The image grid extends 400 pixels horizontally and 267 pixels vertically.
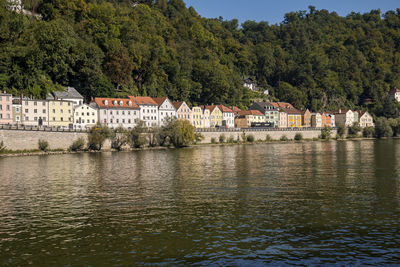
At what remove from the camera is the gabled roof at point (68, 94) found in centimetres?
8300

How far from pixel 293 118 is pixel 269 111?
10742 millimetres

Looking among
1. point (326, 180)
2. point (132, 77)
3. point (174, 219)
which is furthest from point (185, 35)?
point (174, 219)

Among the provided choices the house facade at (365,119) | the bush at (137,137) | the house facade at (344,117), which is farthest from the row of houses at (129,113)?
the house facade at (365,119)

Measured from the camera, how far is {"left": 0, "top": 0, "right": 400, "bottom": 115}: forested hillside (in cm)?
8456

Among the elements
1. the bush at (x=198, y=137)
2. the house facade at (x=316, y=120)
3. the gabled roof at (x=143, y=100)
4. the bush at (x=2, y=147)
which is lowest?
the bush at (x=2, y=147)

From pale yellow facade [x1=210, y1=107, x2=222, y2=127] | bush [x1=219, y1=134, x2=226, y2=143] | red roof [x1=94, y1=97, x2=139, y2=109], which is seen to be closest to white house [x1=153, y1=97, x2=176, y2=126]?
red roof [x1=94, y1=97, x2=139, y2=109]

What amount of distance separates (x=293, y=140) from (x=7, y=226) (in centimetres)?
9345

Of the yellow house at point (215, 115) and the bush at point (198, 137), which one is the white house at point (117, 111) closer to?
the bush at point (198, 137)

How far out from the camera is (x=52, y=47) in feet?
281

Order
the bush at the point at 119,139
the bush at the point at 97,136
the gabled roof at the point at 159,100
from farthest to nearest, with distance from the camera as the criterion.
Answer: the gabled roof at the point at 159,100 → the bush at the point at 119,139 → the bush at the point at 97,136

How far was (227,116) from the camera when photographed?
396 ft

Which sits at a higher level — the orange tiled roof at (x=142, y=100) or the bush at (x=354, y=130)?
the orange tiled roof at (x=142, y=100)

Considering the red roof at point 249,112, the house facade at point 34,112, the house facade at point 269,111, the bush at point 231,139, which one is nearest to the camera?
the house facade at point 34,112

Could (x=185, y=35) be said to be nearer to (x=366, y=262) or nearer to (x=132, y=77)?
(x=132, y=77)
